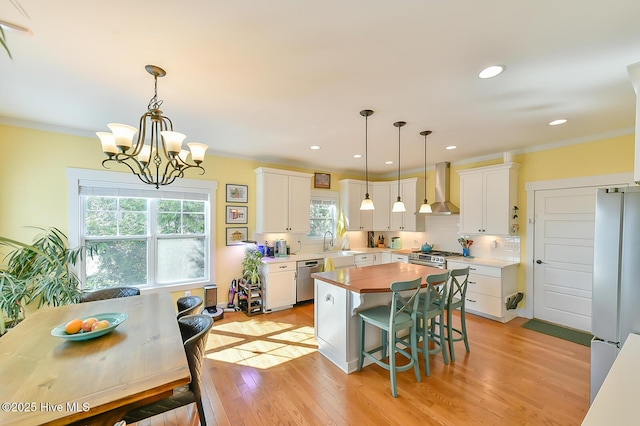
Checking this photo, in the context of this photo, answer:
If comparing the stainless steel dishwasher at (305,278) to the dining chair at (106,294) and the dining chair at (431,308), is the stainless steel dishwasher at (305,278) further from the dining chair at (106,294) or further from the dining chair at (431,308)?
the dining chair at (106,294)

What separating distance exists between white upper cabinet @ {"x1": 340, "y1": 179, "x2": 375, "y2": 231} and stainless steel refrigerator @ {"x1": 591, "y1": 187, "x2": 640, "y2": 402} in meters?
4.02

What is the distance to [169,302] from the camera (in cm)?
242

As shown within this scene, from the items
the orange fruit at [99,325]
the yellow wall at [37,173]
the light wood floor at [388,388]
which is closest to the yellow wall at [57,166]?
the yellow wall at [37,173]

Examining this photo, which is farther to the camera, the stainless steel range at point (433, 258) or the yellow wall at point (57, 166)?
the stainless steel range at point (433, 258)

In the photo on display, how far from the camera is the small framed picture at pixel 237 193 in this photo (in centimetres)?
443

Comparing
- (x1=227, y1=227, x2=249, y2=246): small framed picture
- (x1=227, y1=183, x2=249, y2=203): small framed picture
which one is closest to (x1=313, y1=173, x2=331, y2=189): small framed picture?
(x1=227, y1=183, x2=249, y2=203): small framed picture

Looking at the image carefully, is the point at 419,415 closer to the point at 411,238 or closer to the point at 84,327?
the point at 84,327

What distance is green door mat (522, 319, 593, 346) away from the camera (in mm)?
3268

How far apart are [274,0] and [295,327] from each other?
357 cm

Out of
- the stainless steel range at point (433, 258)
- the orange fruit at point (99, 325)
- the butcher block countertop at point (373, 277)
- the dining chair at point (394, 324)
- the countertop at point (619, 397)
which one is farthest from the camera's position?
the stainless steel range at point (433, 258)

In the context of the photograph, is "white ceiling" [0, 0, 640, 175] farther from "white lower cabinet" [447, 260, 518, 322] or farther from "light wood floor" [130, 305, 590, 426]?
"light wood floor" [130, 305, 590, 426]

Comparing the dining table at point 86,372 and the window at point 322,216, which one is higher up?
the window at point 322,216

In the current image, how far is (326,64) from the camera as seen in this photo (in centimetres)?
186

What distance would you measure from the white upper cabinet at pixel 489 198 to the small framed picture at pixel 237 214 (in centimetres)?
381
